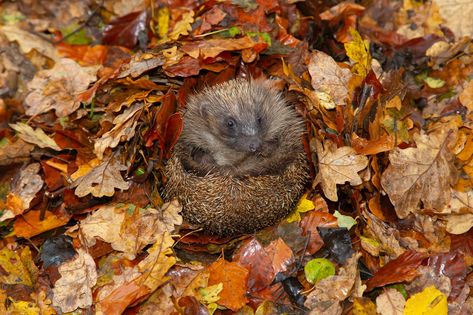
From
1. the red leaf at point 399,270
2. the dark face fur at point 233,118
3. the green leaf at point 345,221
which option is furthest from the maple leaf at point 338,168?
the red leaf at point 399,270

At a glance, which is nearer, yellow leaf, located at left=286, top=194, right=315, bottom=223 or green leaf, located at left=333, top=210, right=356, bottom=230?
green leaf, located at left=333, top=210, right=356, bottom=230

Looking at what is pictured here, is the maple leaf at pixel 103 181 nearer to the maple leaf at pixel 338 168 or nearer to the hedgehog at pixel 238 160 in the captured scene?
Result: the hedgehog at pixel 238 160

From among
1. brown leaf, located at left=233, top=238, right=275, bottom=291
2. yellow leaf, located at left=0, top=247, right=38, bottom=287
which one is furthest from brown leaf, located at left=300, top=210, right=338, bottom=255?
yellow leaf, located at left=0, top=247, right=38, bottom=287

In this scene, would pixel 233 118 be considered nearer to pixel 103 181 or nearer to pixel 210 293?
pixel 103 181

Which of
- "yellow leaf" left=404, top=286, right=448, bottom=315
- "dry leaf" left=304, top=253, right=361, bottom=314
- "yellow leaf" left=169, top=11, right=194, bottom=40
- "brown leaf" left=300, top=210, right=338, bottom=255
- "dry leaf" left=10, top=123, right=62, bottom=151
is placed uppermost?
"yellow leaf" left=169, top=11, right=194, bottom=40

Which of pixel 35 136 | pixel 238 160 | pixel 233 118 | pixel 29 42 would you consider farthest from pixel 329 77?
pixel 29 42

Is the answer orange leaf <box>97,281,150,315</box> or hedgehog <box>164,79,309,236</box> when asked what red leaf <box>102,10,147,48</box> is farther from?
orange leaf <box>97,281,150,315</box>

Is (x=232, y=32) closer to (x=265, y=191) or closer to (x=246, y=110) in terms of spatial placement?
(x=246, y=110)

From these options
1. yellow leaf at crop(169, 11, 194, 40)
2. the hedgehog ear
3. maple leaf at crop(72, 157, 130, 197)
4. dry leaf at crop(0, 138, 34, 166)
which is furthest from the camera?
yellow leaf at crop(169, 11, 194, 40)
